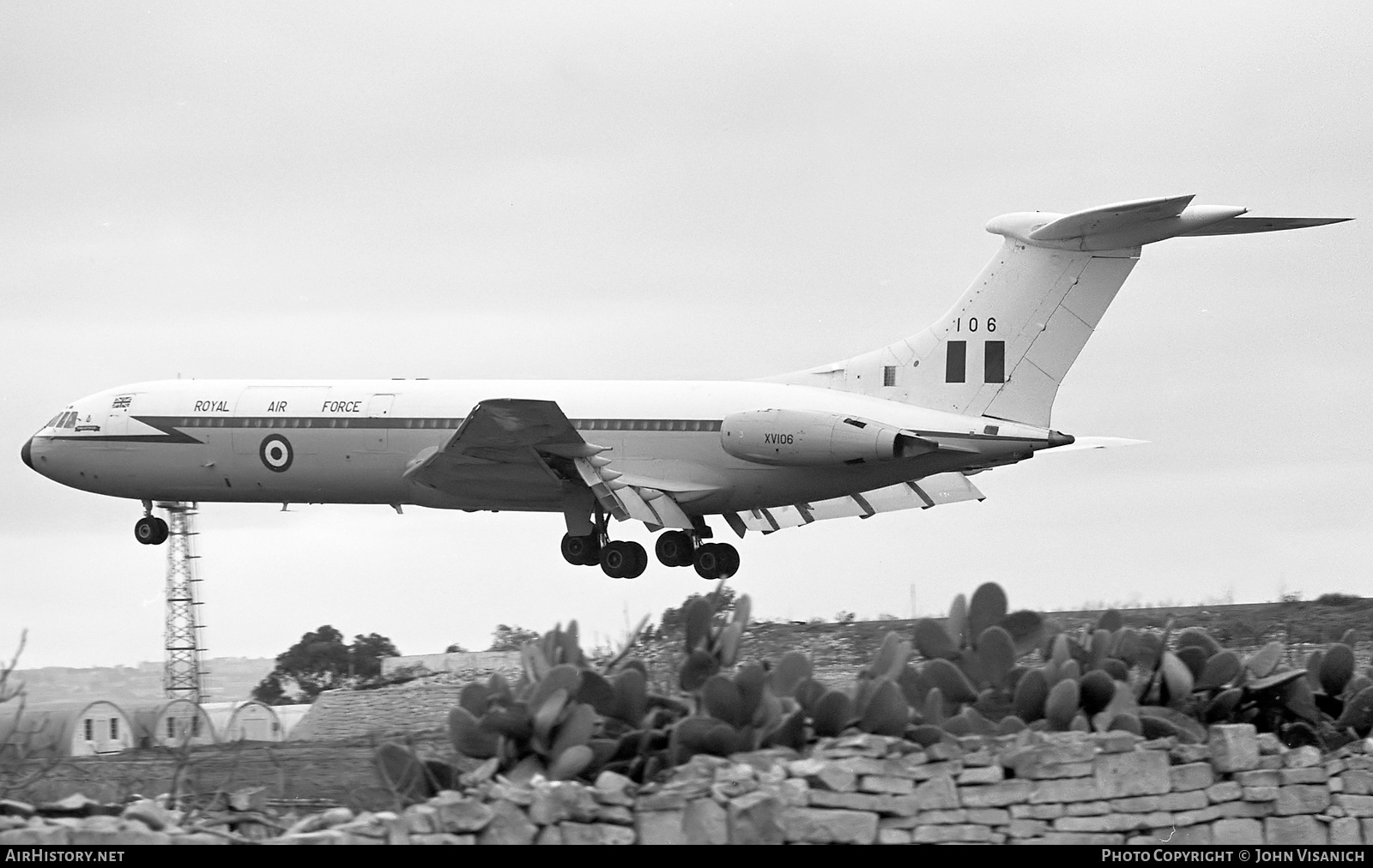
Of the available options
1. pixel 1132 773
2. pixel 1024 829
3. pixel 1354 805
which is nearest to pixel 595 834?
pixel 1024 829

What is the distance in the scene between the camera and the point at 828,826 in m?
12.3

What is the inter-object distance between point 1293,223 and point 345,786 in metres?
20.3

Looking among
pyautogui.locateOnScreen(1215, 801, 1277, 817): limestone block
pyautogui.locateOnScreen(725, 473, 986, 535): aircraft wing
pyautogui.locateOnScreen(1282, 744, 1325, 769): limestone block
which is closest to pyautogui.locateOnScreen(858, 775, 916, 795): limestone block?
pyautogui.locateOnScreen(1215, 801, 1277, 817): limestone block

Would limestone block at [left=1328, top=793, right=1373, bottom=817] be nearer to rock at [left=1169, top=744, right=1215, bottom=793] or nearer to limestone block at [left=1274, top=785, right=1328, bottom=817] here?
limestone block at [left=1274, top=785, right=1328, bottom=817]

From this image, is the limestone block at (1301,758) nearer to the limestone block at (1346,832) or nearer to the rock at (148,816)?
the limestone block at (1346,832)

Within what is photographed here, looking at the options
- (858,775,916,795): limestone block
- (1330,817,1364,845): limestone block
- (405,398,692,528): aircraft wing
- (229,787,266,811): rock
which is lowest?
(1330,817,1364,845): limestone block

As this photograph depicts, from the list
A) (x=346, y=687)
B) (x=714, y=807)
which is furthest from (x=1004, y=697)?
(x=346, y=687)

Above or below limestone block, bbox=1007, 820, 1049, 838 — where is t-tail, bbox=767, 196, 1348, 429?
above

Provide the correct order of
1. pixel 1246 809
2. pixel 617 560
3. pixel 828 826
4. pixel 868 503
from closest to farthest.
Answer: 1. pixel 828 826
2. pixel 1246 809
3. pixel 617 560
4. pixel 868 503

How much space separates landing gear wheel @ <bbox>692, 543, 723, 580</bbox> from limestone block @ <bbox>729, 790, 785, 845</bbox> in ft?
79.8

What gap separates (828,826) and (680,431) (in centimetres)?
2266

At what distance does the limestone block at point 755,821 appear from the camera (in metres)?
11.9

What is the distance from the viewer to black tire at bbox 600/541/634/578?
119ft

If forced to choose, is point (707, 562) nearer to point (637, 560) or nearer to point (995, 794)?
point (637, 560)
